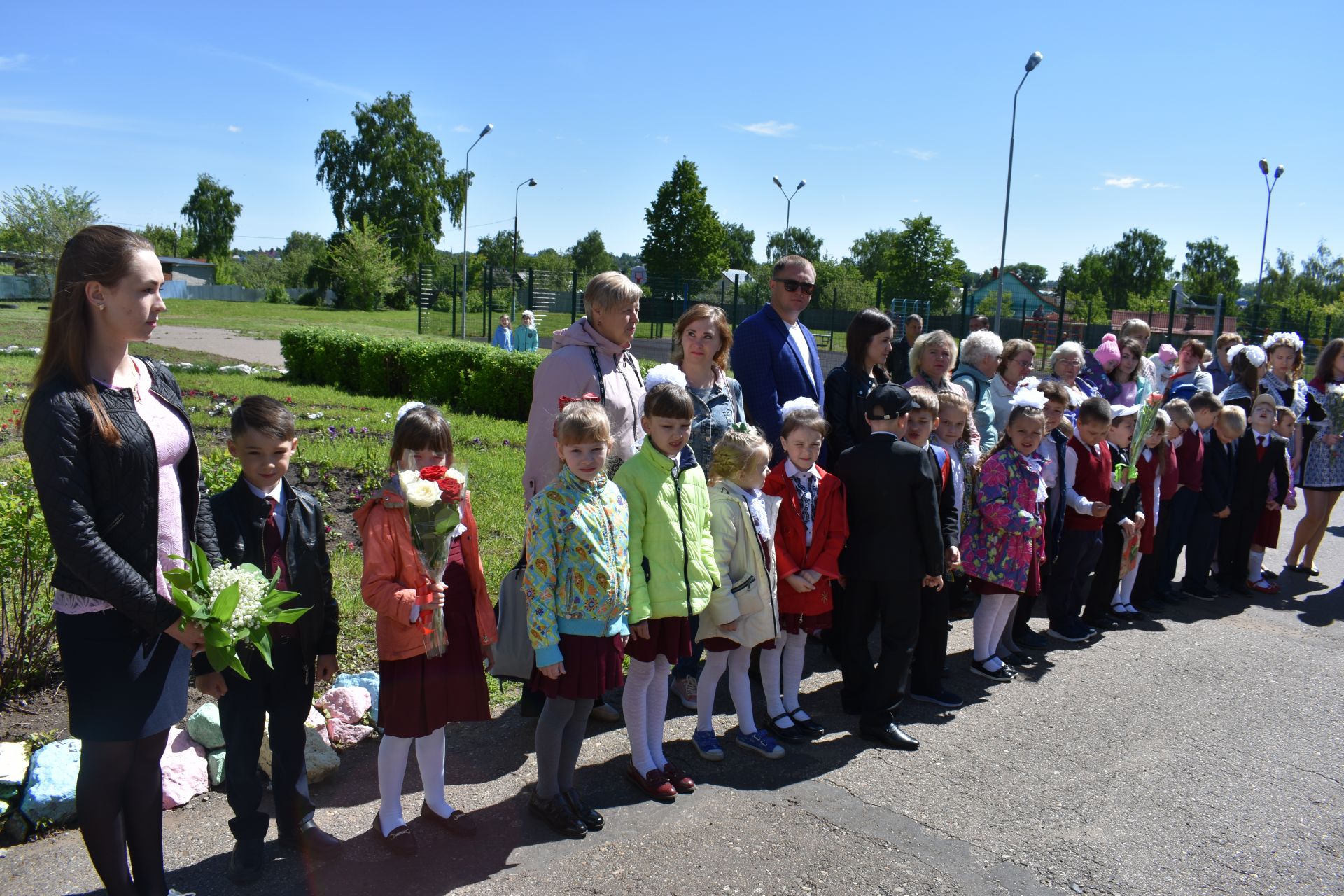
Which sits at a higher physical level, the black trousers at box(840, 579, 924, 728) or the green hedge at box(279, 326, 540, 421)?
the green hedge at box(279, 326, 540, 421)

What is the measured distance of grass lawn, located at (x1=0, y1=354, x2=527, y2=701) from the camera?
17.2 ft

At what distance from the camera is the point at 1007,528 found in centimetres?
512

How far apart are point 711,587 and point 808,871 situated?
1.17 metres

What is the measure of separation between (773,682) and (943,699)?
3.54 ft

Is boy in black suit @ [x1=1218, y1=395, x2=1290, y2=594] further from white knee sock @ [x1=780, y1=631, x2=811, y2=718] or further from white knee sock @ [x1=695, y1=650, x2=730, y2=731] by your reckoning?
white knee sock @ [x1=695, y1=650, x2=730, y2=731]

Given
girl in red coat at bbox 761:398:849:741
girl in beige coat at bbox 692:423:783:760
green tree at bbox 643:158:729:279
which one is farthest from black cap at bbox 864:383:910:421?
green tree at bbox 643:158:729:279

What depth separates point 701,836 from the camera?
11.3 ft

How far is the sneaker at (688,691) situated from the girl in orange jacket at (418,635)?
150 centimetres

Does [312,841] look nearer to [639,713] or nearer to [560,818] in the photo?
[560,818]

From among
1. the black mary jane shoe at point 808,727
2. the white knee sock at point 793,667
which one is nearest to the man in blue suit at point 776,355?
the white knee sock at point 793,667

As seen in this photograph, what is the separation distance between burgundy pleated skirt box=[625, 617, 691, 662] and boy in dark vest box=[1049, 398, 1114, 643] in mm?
3118

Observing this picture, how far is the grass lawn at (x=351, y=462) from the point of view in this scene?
5246mm

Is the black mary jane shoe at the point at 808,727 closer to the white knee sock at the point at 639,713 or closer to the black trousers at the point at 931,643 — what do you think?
the black trousers at the point at 931,643

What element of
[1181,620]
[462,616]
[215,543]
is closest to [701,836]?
[462,616]
